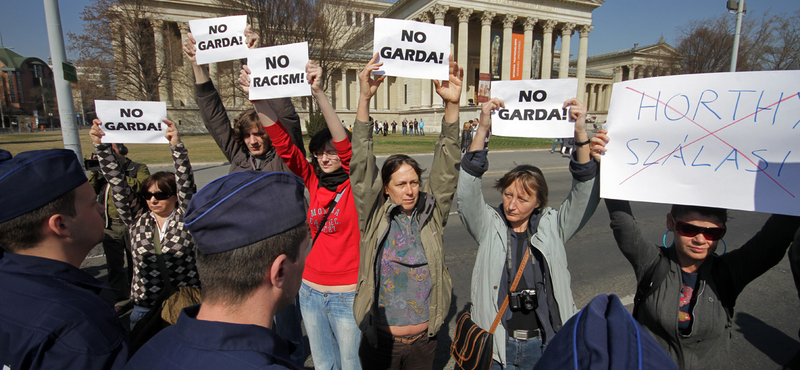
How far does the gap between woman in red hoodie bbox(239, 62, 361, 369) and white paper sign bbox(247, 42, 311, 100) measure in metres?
0.29

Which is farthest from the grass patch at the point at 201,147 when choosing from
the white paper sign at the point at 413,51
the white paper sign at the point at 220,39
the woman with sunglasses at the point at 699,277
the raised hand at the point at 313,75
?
the woman with sunglasses at the point at 699,277

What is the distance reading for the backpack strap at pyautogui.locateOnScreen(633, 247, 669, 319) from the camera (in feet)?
6.58

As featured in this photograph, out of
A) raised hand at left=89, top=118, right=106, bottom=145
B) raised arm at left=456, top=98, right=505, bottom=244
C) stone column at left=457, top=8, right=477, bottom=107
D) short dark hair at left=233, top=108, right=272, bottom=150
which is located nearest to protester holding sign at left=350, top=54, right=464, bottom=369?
raised arm at left=456, top=98, right=505, bottom=244

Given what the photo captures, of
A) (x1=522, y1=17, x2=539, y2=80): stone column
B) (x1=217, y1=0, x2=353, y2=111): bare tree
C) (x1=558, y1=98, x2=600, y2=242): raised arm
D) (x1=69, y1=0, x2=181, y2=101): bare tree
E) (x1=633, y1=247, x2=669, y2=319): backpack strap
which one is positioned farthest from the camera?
(x1=522, y1=17, x2=539, y2=80): stone column

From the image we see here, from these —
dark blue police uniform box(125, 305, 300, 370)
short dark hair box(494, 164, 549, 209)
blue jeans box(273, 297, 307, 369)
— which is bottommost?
blue jeans box(273, 297, 307, 369)

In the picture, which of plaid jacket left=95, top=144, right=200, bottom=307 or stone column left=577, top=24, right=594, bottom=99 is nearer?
plaid jacket left=95, top=144, right=200, bottom=307

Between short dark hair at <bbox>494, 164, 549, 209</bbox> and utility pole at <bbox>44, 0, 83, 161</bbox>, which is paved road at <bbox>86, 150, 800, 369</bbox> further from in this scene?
utility pole at <bbox>44, 0, 83, 161</bbox>

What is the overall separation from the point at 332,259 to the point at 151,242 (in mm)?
1340

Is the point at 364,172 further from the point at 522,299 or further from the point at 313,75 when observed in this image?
the point at 522,299

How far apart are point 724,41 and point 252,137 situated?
1492 inches

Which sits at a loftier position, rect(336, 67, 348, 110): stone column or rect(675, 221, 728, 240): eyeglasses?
rect(336, 67, 348, 110): stone column

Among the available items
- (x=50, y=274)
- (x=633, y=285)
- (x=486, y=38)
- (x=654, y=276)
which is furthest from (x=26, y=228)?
(x=486, y=38)

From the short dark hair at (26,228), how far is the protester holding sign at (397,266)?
136 centimetres

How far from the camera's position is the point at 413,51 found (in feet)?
8.80
